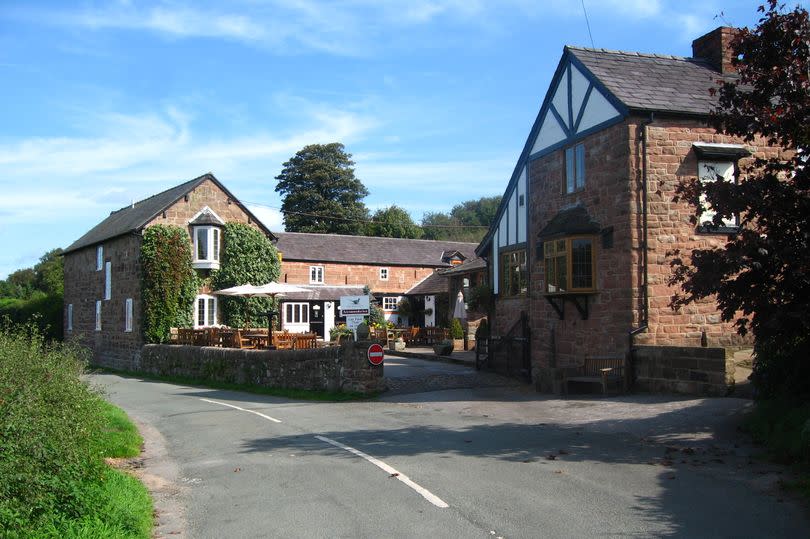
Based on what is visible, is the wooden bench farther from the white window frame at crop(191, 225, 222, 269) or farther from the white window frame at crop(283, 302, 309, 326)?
the white window frame at crop(283, 302, 309, 326)

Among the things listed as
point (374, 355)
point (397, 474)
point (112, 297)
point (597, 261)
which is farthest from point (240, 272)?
point (397, 474)

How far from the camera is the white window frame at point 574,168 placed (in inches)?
733

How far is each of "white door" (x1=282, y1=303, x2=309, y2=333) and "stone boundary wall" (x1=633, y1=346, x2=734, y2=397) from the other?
28.8m

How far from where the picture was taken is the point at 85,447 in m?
7.64

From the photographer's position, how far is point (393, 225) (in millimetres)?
72062

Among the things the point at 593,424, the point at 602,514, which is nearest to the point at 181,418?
the point at 593,424

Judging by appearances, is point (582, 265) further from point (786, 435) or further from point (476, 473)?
point (476, 473)

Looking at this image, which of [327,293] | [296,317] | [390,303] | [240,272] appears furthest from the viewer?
[390,303]

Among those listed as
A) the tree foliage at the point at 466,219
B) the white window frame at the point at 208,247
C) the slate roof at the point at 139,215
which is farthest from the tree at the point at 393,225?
the white window frame at the point at 208,247

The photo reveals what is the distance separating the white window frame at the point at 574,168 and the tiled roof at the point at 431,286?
2263 centimetres

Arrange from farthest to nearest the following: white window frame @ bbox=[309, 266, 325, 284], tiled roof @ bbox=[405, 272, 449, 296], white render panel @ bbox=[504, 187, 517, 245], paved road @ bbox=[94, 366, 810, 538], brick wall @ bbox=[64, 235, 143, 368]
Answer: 1. white window frame @ bbox=[309, 266, 325, 284]
2. tiled roof @ bbox=[405, 272, 449, 296]
3. brick wall @ bbox=[64, 235, 143, 368]
4. white render panel @ bbox=[504, 187, 517, 245]
5. paved road @ bbox=[94, 366, 810, 538]

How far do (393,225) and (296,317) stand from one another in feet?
102

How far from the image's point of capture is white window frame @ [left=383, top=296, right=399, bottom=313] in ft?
155

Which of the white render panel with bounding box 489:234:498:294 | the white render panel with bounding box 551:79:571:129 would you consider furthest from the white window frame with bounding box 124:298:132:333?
the white render panel with bounding box 551:79:571:129
